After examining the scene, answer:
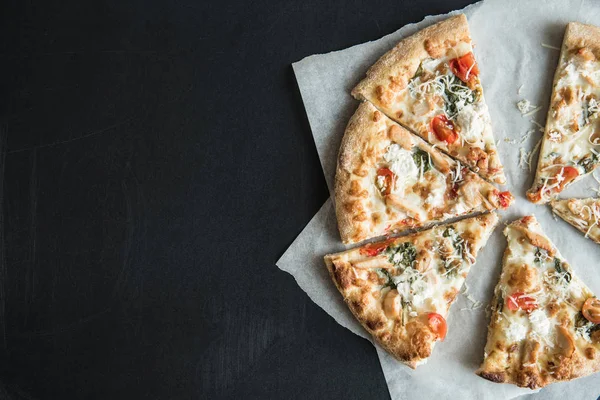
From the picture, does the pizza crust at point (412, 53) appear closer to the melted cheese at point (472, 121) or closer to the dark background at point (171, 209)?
the dark background at point (171, 209)

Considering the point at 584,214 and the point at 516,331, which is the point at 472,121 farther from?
the point at 516,331

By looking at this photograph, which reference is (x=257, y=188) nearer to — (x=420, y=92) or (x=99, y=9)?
(x=420, y=92)

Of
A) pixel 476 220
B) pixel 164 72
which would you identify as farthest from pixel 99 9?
pixel 476 220

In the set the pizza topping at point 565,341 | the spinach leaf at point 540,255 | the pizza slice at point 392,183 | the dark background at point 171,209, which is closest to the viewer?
the pizza topping at point 565,341

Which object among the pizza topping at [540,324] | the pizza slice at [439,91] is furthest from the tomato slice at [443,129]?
the pizza topping at [540,324]

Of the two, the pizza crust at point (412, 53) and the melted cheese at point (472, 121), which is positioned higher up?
the pizza crust at point (412, 53)

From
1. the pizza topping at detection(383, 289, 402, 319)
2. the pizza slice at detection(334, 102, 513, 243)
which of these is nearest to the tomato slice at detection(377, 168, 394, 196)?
the pizza slice at detection(334, 102, 513, 243)

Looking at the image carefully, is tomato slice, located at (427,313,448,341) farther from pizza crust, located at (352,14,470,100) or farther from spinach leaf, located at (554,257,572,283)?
pizza crust, located at (352,14,470,100)
